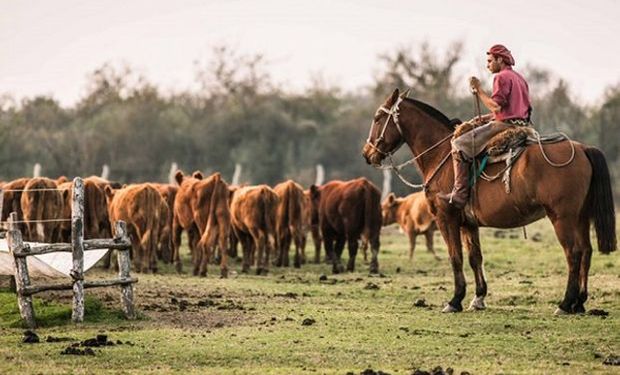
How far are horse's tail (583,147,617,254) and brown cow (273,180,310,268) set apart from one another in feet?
44.6

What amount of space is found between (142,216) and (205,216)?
4.53 ft

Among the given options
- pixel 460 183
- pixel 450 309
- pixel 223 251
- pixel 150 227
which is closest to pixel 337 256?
pixel 223 251

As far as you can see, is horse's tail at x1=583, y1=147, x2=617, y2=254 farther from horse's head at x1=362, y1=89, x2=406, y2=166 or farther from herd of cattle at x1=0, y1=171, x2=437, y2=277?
herd of cattle at x1=0, y1=171, x2=437, y2=277

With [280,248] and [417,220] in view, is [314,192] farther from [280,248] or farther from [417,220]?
[280,248]

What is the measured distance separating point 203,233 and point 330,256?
19.2 ft

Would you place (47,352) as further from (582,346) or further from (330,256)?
(330,256)

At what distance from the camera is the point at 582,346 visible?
1359 centimetres

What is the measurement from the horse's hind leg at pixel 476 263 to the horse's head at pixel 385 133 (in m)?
1.76

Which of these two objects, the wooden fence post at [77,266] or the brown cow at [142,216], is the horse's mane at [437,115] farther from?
the brown cow at [142,216]

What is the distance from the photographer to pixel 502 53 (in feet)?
56.1

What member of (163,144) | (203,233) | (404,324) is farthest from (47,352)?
(163,144)

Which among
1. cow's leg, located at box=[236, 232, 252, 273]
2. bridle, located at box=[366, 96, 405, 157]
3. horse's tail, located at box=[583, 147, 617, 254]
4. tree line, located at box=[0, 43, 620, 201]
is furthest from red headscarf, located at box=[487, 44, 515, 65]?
tree line, located at box=[0, 43, 620, 201]

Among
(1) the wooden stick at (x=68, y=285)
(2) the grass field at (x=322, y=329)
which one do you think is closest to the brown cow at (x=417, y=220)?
(2) the grass field at (x=322, y=329)

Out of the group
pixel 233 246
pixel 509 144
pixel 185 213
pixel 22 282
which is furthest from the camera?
pixel 233 246
